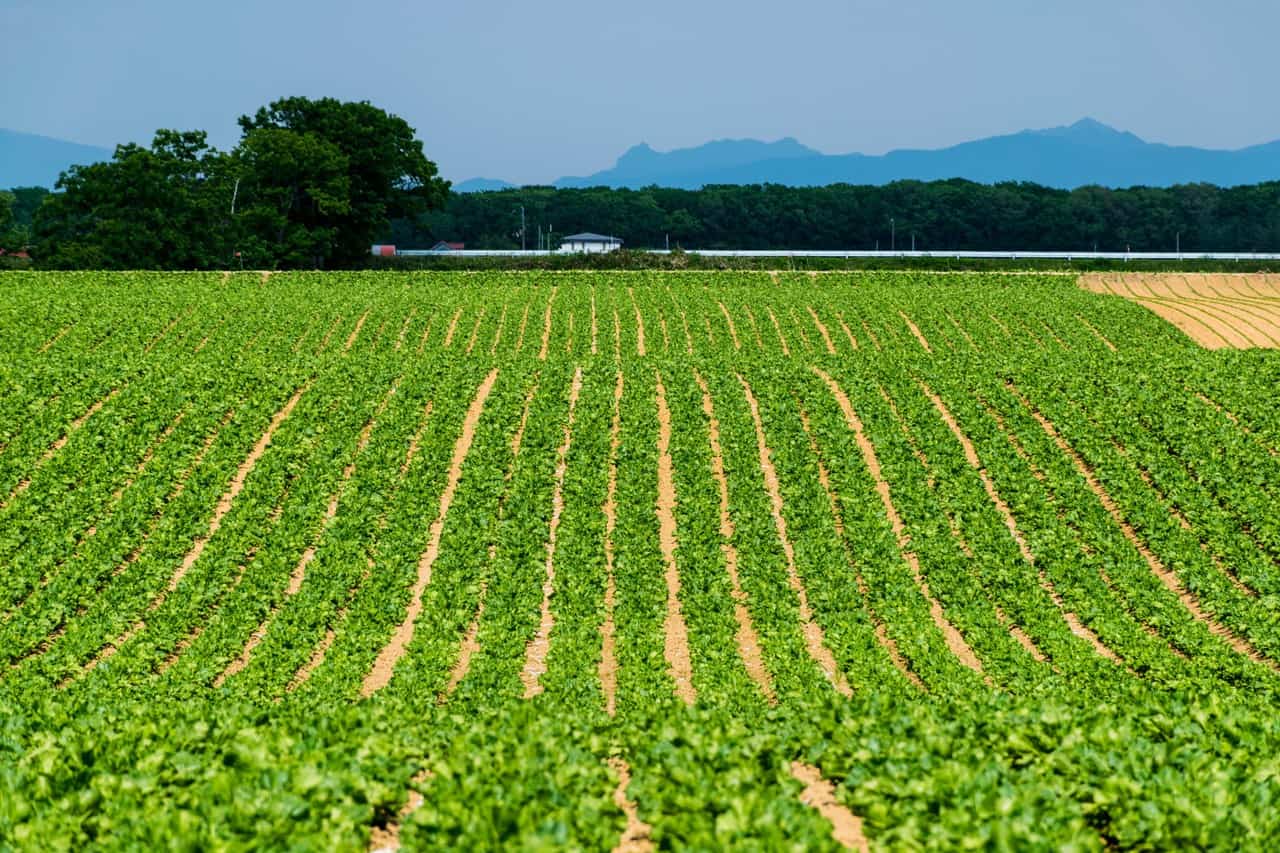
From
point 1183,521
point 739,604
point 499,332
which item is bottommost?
point 739,604

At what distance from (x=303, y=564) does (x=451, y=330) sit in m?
27.1

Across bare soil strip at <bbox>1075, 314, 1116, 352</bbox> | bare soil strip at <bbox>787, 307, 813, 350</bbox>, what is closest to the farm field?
bare soil strip at <bbox>787, 307, 813, 350</bbox>

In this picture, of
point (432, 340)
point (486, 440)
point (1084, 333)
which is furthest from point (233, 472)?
point (1084, 333)

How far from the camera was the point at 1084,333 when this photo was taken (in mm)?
50688

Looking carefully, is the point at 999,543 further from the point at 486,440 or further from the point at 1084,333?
the point at 1084,333

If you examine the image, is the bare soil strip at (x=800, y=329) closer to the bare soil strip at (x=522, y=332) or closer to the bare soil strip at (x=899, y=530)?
the bare soil strip at (x=899, y=530)

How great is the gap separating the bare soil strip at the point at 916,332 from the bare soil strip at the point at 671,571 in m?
17.4

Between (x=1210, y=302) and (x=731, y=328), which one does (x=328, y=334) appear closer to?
(x=731, y=328)

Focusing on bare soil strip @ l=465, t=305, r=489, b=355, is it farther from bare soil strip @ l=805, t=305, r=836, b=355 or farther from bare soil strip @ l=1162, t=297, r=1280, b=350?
bare soil strip @ l=1162, t=297, r=1280, b=350

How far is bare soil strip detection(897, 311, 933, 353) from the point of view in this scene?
163ft

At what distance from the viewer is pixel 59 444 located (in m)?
31.8

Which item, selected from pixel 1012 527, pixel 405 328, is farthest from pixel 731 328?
pixel 1012 527

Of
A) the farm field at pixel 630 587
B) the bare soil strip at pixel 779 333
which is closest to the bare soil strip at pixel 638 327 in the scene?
the farm field at pixel 630 587

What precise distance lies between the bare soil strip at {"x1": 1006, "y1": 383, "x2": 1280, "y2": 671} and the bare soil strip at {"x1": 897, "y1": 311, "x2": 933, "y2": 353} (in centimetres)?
1297
